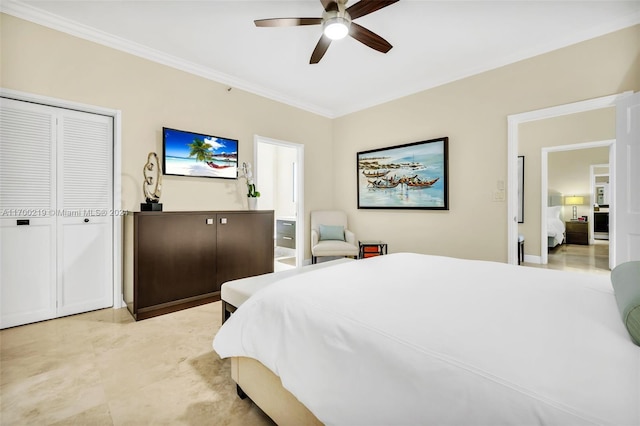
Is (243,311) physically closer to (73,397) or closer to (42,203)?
(73,397)

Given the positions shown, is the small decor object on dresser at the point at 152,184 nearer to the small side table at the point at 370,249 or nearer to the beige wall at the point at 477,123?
the small side table at the point at 370,249

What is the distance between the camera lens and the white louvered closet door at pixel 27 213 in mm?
2410

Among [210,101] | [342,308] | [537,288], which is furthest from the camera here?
[210,101]

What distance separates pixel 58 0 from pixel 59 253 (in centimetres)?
218

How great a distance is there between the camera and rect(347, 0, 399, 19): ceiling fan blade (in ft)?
6.54

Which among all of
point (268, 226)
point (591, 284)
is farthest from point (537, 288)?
point (268, 226)

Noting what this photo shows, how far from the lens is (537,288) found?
132 centimetres

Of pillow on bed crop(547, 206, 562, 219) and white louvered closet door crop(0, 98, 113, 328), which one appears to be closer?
white louvered closet door crop(0, 98, 113, 328)

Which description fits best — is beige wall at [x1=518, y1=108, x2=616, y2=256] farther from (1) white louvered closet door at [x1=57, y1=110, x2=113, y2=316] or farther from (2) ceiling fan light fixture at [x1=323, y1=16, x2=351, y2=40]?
(1) white louvered closet door at [x1=57, y1=110, x2=113, y2=316]

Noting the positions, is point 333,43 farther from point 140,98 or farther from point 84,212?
point 84,212

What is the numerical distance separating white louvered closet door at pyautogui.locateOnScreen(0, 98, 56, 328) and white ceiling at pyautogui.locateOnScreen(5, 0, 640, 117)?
0.92 metres

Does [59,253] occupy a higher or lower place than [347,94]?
lower

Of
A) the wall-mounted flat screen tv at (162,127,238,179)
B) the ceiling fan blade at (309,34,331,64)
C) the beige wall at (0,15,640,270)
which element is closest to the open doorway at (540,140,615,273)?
the beige wall at (0,15,640,270)

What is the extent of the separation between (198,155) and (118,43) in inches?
51.2
